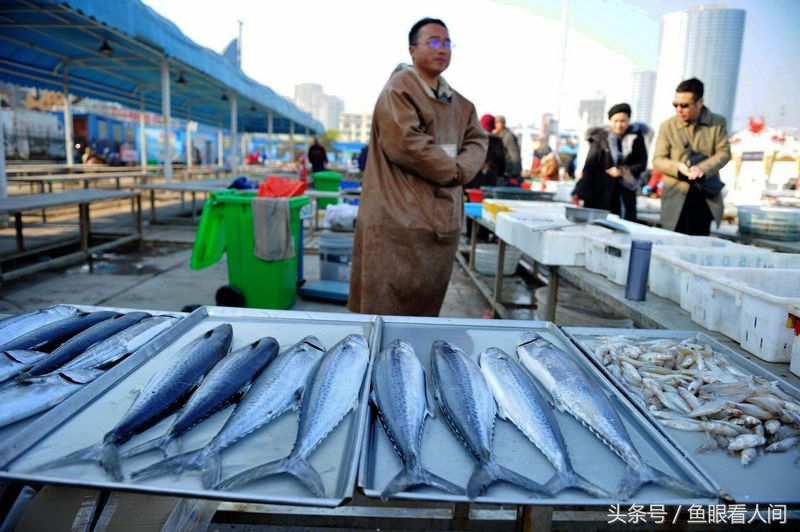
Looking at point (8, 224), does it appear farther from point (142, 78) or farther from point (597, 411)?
point (597, 411)

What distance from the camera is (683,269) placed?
2.46m

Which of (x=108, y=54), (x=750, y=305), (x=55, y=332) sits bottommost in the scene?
(x=55, y=332)

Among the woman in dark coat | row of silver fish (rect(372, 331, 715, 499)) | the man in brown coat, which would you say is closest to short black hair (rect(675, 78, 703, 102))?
the woman in dark coat

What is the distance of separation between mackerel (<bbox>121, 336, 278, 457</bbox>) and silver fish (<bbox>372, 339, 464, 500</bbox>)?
17.1 inches

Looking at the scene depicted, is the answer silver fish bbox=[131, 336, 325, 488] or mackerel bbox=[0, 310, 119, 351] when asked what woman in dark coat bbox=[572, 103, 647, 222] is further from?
mackerel bbox=[0, 310, 119, 351]

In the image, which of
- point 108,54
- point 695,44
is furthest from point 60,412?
point 695,44

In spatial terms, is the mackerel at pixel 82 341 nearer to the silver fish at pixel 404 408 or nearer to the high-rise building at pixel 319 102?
the silver fish at pixel 404 408

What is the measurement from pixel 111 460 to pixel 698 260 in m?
2.84

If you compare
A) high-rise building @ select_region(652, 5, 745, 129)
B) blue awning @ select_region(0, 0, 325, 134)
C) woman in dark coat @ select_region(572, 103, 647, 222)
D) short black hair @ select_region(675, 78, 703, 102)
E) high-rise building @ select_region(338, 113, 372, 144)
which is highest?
high-rise building @ select_region(338, 113, 372, 144)

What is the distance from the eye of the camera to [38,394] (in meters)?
1.49

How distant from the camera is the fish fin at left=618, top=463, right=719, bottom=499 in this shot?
118 cm

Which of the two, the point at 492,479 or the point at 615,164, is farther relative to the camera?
the point at 615,164

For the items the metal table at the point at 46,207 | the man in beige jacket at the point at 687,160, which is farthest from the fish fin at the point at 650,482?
the metal table at the point at 46,207

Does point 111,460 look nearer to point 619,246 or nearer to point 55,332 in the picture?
point 55,332
